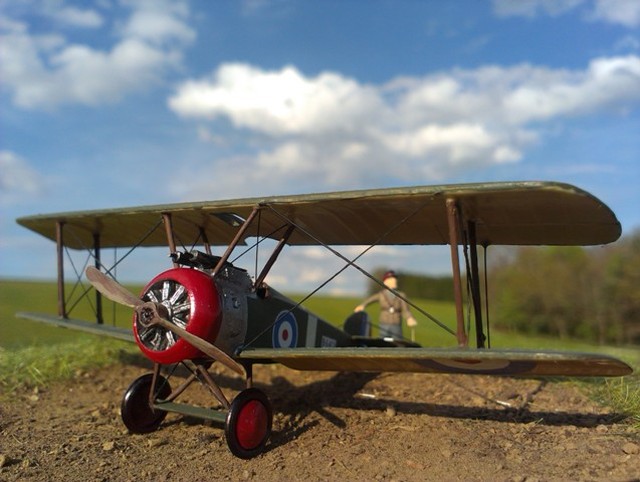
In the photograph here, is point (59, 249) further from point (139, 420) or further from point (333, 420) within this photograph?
point (333, 420)

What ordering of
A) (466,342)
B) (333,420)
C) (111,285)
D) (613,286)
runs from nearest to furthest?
(466,342) → (111,285) → (333,420) → (613,286)

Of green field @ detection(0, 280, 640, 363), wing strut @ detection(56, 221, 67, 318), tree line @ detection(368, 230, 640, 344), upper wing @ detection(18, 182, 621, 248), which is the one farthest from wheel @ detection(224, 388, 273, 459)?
tree line @ detection(368, 230, 640, 344)

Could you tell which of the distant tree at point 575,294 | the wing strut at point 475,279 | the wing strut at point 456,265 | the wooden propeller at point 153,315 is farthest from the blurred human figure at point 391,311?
the distant tree at point 575,294

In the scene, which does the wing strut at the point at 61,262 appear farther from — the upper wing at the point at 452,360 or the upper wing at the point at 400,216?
the upper wing at the point at 452,360

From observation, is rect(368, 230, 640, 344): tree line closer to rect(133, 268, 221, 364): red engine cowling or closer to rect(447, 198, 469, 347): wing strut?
rect(447, 198, 469, 347): wing strut

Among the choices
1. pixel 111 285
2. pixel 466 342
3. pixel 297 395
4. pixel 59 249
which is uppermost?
pixel 59 249

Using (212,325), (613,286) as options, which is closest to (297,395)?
(212,325)

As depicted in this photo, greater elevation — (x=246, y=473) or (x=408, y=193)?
(x=408, y=193)
